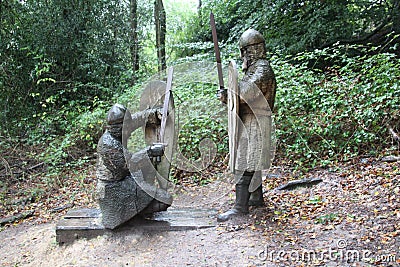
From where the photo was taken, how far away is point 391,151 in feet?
19.0

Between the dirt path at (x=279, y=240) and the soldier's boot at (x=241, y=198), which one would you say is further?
the soldier's boot at (x=241, y=198)

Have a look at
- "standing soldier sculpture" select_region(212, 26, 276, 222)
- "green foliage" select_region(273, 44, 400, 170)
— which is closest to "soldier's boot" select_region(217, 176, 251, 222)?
"standing soldier sculpture" select_region(212, 26, 276, 222)

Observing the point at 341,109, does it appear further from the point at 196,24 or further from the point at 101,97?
the point at 196,24

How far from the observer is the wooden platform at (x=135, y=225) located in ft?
13.8

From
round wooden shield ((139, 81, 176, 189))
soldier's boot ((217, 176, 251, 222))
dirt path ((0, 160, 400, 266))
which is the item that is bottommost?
dirt path ((0, 160, 400, 266))

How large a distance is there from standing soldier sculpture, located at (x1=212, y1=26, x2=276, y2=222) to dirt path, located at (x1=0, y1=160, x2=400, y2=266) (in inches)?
16.9

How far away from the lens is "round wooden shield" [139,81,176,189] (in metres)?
4.47

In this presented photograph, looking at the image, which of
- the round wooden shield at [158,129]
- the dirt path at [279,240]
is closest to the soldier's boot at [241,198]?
the dirt path at [279,240]

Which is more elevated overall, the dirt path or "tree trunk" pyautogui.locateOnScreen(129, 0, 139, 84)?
"tree trunk" pyautogui.locateOnScreen(129, 0, 139, 84)

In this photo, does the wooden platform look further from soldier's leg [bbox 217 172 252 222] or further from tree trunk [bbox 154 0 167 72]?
tree trunk [bbox 154 0 167 72]

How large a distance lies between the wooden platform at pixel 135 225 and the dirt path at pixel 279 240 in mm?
71

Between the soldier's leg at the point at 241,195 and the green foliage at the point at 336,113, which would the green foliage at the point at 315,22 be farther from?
the soldier's leg at the point at 241,195

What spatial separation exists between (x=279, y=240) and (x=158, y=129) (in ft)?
6.07

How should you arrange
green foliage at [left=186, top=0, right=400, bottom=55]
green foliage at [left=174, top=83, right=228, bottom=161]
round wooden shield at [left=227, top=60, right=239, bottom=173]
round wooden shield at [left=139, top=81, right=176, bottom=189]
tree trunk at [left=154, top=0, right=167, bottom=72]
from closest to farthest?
round wooden shield at [left=227, top=60, right=239, bottom=173]
round wooden shield at [left=139, top=81, right=176, bottom=189]
green foliage at [left=174, top=83, right=228, bottom=161]
green foliage at [left=186, top=0, right=400, bottom=55]
tree trunk at [left=154, top=0, right=167, bottom=72]
